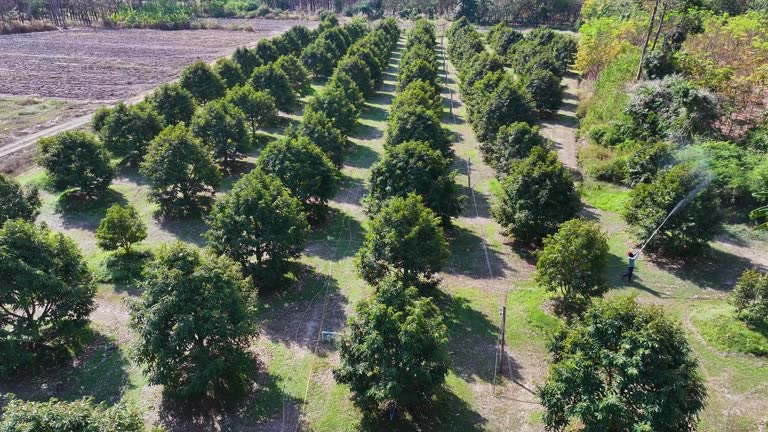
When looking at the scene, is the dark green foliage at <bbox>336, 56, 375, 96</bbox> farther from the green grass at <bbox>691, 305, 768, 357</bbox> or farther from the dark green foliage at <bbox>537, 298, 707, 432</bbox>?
the dark green foliage at <bbox>537, 298, 707, 432</bbox>

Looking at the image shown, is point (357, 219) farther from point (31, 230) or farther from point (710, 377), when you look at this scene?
point (710, 377)

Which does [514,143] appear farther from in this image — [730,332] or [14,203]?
[14,203]

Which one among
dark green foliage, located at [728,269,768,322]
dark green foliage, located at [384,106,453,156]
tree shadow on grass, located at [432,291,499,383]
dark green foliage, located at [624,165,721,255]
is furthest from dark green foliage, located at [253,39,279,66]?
dark green foliage, located at [728,269,768,322]

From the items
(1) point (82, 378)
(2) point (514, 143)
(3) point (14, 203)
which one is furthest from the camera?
(2) point (514, 143)

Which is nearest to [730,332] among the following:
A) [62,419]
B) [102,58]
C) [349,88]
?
[62,419]

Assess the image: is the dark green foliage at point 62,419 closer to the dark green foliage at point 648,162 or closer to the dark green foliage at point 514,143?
the dark green foliage at point 514,143

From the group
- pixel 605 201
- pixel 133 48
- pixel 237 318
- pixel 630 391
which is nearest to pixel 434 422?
pixel 630 391
